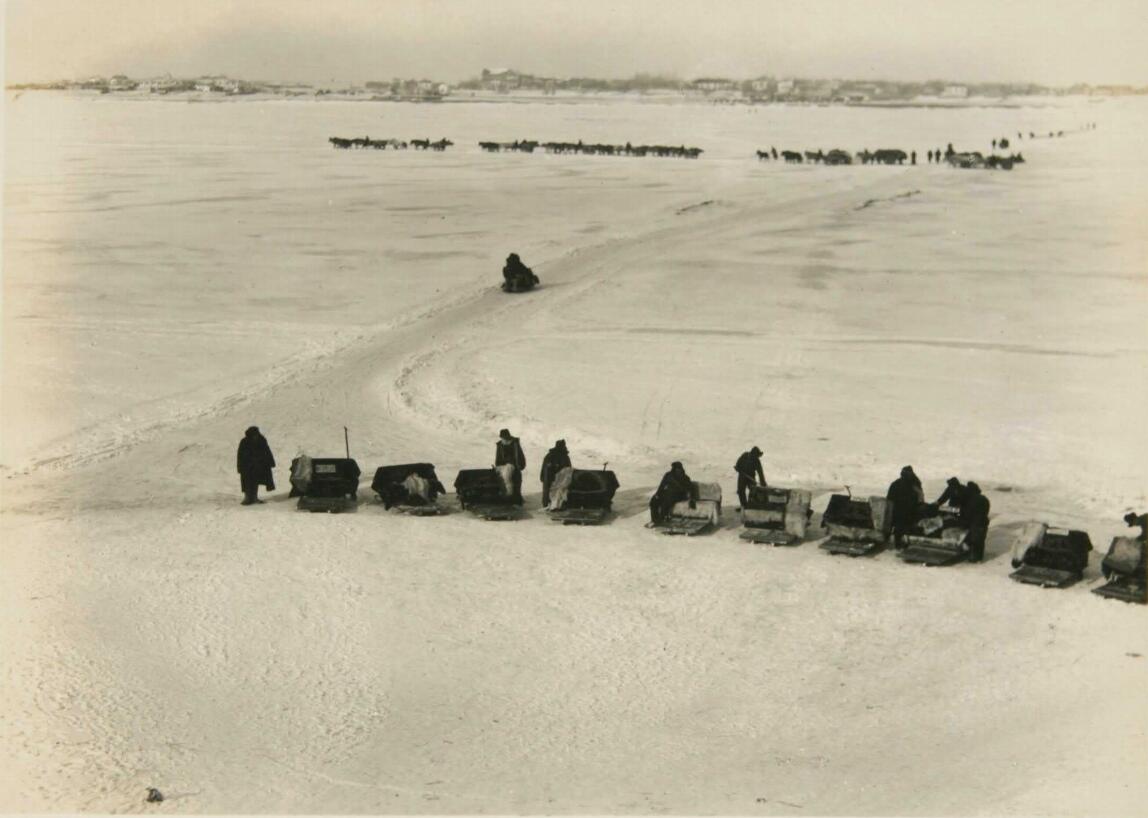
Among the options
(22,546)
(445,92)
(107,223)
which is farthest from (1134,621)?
(445,92)

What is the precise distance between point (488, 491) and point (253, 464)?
9.62 ft

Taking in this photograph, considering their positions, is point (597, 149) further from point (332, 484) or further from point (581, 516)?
point (581, 516)

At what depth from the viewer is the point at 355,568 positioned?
43.4ft

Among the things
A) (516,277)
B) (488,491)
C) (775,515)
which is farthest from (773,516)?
(516,277)

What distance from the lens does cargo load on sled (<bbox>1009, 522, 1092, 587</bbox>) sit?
1256cm

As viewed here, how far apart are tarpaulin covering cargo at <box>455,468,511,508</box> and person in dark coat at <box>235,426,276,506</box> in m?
2.45

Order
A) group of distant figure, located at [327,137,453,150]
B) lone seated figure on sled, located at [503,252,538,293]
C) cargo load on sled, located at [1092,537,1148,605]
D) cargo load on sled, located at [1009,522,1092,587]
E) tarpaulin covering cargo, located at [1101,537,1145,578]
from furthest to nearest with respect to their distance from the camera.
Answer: group of distant figure, located at [327,137,453,150], lone seated figure on sled, located at [503,252,538,293], cargo load on sled, located at [1009,522,1092,587], tarpaulin covering cargo, located at [1101,537,1145,578], cargo load on sled, located at [1092,537,1148,605]

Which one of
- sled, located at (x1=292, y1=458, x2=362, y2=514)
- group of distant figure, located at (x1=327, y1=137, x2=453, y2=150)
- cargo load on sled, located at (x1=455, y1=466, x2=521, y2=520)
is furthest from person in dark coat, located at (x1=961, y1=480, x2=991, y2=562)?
group of distant figure, located at (x1=327, y1=137, x2=453, y2=150)

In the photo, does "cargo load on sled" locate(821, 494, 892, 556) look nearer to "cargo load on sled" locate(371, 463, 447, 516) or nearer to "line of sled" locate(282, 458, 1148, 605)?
"line of sled" locate(282, 458, 1148, 605)

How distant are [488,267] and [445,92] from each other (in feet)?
364

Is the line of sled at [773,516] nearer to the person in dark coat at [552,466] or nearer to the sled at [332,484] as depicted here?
the sled at [332,484]

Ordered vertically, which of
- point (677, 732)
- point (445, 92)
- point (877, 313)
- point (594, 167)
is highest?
point (445, 92)

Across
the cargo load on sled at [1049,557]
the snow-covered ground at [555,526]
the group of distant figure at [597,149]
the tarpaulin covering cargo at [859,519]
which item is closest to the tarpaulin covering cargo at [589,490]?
the snow-covered ground at [555,526]

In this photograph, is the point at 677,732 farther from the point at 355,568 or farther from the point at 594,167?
the point at 594,167
